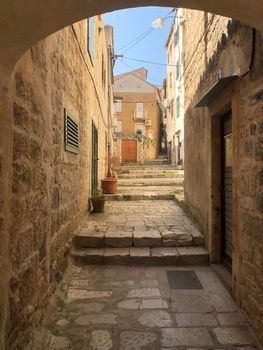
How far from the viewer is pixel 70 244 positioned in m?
3.74

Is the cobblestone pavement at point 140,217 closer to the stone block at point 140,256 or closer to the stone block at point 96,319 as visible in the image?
the stone block at point 140,256

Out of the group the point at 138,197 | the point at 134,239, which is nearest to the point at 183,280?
the point at 134,239

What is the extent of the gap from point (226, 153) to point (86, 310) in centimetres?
263

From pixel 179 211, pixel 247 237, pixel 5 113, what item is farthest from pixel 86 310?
pixel 179 211

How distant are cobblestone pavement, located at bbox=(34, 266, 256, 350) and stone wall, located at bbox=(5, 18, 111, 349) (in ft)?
0.83

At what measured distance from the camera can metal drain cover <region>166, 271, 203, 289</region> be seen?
3182mm

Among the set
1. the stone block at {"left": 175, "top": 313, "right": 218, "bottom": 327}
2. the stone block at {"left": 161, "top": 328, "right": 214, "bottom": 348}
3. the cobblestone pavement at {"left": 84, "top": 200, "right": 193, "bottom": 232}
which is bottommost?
the stone block at {"left": 161, "top": 328, "right": 214, "bottom": 348}

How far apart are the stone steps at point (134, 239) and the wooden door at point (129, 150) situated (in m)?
20.3

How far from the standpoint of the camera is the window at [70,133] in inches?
135

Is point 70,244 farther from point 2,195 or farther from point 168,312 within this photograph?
point 2,195

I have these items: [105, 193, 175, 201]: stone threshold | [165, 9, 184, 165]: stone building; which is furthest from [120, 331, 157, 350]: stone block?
[165, 9, 184, 165]: stone building

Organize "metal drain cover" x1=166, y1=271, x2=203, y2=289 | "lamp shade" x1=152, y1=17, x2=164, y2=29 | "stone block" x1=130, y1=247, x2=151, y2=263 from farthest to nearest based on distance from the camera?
"lamp shade" x1=152, y1=17, x2=164, y2=29, "stone block" x1=130, y1=247, x2=151, y2=263, "metal drain cover" x1=166, y1=271, x2=203, y2=289

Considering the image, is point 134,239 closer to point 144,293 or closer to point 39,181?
point 144,293

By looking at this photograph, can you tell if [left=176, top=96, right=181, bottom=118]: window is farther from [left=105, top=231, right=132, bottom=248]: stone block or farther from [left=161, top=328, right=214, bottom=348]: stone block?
[left=161, top=328, right=214, bottom=348]: stone block
